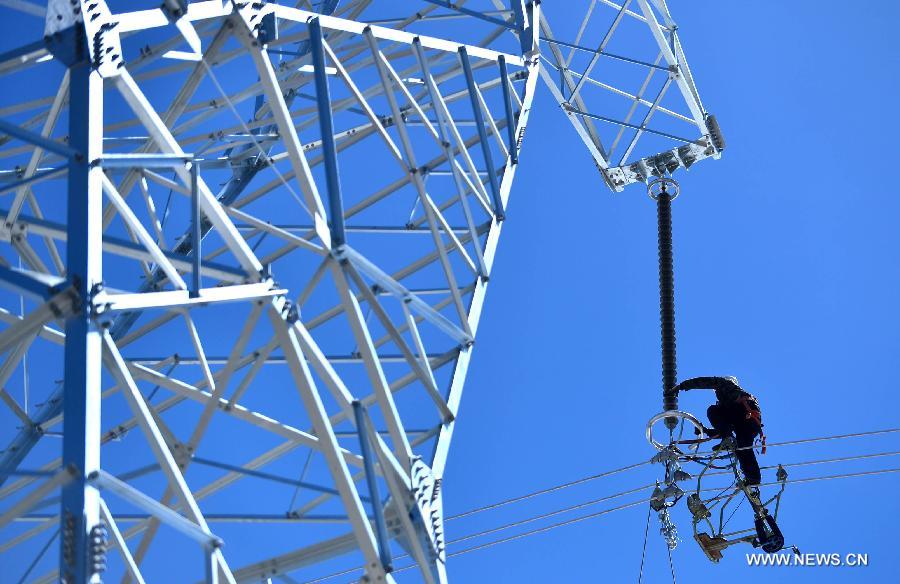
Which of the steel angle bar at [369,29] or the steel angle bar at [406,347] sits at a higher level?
the steel angle bar at [369,29]

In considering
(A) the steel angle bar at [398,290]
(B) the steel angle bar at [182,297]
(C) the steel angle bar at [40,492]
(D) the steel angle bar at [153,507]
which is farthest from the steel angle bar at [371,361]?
(C) the steel angle bar at [40,492]

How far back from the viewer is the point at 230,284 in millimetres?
16766

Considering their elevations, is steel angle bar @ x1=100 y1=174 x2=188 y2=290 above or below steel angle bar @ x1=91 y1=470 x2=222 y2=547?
above

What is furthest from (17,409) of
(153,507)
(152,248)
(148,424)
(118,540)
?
(118,540)

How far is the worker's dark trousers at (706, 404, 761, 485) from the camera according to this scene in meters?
18.3

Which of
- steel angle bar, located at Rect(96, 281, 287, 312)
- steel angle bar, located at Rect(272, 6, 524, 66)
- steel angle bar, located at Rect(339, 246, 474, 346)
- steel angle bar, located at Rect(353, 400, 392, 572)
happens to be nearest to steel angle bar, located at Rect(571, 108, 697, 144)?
steel angle bar, located at Rect(272, 6, 524, 66)

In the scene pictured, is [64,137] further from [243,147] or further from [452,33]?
[452,33]

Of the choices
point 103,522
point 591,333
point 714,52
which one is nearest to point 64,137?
point 103,522

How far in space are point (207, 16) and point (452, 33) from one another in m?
25.7

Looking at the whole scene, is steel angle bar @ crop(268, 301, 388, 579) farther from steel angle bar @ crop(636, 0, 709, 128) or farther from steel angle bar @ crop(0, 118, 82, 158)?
steel angle bar @ crop(636, 0, 709, 128)

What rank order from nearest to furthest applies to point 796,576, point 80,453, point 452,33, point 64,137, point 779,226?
1. point 80,453
2. point 64,137
3. point 452,33
4. point 796,576
5. point 779,226

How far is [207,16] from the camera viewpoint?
13.3 meters

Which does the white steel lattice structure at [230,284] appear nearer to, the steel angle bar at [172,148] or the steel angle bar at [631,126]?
the steel angle bar at [172,148]

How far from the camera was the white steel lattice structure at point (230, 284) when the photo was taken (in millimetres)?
10398
